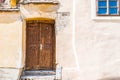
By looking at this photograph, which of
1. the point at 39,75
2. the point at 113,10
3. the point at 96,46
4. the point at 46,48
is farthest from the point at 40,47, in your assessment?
the point at 113,10

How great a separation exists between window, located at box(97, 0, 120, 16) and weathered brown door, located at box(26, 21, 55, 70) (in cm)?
216

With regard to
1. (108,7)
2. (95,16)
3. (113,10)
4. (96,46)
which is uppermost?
(108,7)

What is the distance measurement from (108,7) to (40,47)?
126 inches

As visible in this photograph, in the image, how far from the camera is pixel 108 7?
9.80 metres

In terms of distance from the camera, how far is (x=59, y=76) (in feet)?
31.8

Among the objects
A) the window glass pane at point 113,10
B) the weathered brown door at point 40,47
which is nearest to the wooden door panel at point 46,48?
the weathered brown door at point 40,47

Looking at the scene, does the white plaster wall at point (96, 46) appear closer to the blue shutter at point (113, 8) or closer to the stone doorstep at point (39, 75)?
the blue shutter at point (113, 8)

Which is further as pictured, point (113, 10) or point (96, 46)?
point (113, 10)

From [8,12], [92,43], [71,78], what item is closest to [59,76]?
[71,78]

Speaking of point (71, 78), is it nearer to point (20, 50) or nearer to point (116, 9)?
point (20, 50)

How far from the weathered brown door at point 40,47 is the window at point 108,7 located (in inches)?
85.1

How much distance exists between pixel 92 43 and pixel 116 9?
1.59 m

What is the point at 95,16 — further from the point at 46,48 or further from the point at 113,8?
the point at 46,48

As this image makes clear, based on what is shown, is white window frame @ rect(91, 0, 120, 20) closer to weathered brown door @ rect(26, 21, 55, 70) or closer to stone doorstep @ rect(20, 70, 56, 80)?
weathered brown door @ rect(26, 21, 55, 70)
